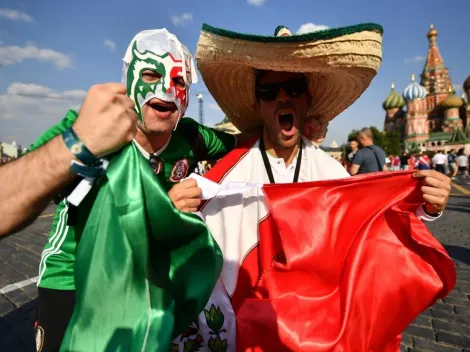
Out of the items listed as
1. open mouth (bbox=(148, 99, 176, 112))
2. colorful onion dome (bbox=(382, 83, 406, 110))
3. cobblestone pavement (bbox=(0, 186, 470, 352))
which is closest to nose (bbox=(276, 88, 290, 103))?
open mouth (bbox=(148, 99, 176, 112))

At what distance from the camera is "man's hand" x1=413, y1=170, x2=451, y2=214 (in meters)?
1.83

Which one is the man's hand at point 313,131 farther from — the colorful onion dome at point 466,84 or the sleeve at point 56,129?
the colorful onion dome at point 466,84

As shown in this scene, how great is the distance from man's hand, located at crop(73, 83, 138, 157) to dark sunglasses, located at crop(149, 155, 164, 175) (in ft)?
3.04

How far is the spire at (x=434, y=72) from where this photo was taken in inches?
2254

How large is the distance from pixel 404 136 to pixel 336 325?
60620mm

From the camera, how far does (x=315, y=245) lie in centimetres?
186

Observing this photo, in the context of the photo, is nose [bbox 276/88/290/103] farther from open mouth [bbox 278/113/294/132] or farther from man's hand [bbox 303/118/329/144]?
man's hand [bbox 303/118/329/144]

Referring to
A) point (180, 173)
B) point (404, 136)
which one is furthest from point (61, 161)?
point (404, 136)

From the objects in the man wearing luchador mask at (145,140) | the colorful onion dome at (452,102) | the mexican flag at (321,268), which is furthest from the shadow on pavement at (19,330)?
the colorful onion dome at (452,102)

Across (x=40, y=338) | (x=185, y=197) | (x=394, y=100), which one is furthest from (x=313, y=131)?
(x=394, y=100)

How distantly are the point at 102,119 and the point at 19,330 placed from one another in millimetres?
3268

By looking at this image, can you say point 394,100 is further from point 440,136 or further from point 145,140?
point 145,140

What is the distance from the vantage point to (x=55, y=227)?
177 centimetres

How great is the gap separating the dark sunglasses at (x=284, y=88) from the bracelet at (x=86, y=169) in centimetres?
137
